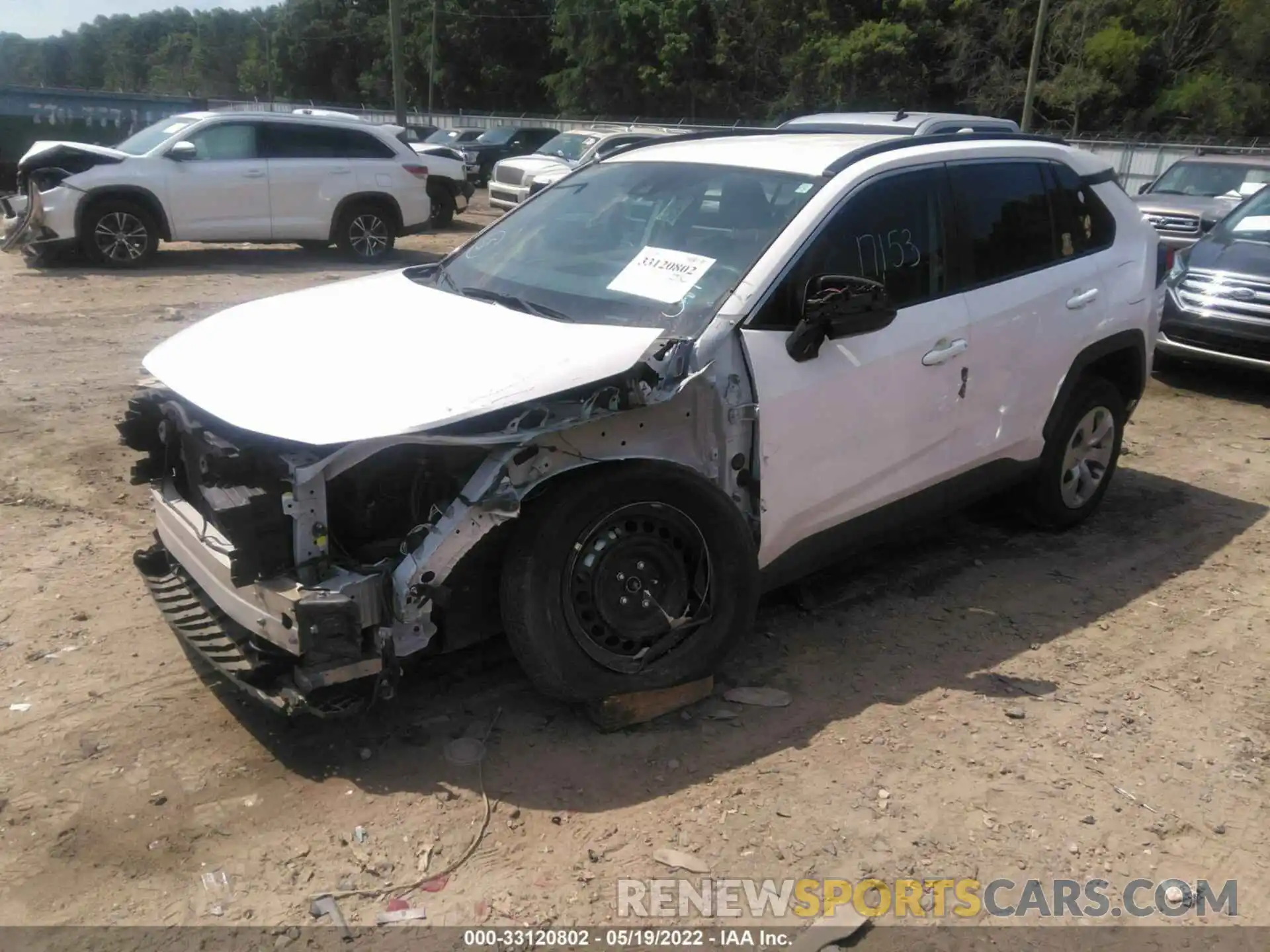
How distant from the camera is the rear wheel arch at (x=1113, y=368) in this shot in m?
5.20

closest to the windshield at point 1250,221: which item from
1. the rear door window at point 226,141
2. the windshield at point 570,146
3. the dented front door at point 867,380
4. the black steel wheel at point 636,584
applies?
the dented front door at point 867,380

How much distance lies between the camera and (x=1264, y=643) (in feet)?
15.3

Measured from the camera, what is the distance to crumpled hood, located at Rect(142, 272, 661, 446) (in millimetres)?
3215

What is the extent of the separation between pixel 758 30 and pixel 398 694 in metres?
50.0

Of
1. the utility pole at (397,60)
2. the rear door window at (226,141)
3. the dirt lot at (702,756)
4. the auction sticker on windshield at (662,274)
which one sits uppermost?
the utility pole at (397,60)

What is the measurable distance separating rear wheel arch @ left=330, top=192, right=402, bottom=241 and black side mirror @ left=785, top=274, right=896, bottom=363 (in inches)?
439

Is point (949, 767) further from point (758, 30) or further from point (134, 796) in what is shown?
point (758, 30)

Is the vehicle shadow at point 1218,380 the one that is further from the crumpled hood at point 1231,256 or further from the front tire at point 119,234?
the front tire at point 119,234

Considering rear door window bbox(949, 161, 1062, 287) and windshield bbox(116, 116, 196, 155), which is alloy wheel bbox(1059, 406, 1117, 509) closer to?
rear door window bbox(949, 161, 1062, 287)

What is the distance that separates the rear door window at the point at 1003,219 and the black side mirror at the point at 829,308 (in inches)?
38.1

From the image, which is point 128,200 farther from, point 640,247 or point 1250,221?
point 1250,221

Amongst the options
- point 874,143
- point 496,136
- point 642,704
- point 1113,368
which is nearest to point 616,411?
point 642,704

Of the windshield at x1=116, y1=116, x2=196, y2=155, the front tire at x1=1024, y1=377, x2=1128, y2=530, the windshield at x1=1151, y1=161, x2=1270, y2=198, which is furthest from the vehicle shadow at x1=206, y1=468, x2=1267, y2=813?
the windshield at x1=1151, y1=161, x2=1270, y2=198

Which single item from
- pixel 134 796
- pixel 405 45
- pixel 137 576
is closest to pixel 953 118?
pixel 137 576
